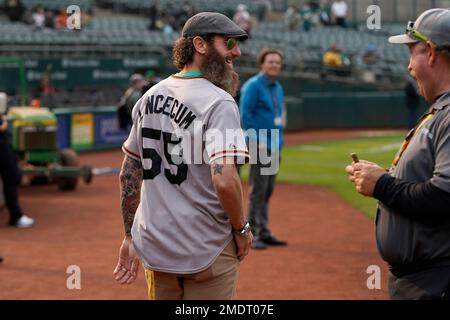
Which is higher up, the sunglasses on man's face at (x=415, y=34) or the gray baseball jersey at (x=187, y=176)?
the sunglasses on man's face at (x=415, y=34)

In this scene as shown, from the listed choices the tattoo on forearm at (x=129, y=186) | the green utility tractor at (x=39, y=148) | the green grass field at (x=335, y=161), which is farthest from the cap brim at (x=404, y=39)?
the green utility tractor at (x=39, y=148)

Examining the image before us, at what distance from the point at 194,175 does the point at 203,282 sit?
0.48 m

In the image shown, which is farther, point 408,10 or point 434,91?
point 408,10

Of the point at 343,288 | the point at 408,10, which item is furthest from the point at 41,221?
the point at 408,10

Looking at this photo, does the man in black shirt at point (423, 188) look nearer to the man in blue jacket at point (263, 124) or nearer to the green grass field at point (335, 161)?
the man in blue jacket at point (263, 124)

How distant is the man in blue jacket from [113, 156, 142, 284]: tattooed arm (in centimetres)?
485

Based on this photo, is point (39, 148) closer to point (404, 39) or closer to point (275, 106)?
point (275, 106)

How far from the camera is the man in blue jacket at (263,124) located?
902 cm

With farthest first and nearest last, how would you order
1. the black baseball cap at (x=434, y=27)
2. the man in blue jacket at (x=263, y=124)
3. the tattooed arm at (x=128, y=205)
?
the man in blue jacket at (x=263, y=124)
the tattooed arm at (x=128, y=205)
the black baseball cap at (x=434, y=27)

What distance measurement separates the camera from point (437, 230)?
3293mm

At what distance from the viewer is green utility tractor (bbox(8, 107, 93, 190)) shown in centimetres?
1365

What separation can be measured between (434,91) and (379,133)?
76.7 ft

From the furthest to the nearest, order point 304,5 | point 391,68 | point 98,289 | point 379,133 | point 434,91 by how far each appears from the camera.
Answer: point 304,5 → point 391,68 → point 379,133 → point 98,289 → point 434,91

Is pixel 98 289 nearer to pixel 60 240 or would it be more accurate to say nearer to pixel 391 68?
pixel 60 240
